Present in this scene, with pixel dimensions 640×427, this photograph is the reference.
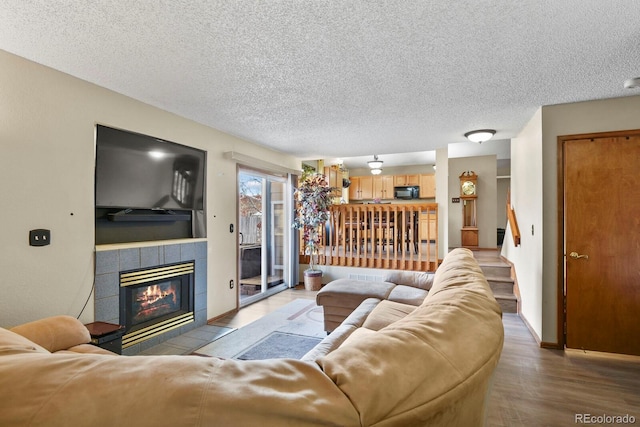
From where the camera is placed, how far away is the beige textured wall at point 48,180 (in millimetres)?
2168

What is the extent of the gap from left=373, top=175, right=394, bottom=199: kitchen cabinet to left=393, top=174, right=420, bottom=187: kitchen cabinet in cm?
14

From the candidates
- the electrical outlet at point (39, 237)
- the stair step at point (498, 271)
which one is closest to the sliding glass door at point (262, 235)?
the electrical outlet at point (39, 237)

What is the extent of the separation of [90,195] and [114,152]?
436mm

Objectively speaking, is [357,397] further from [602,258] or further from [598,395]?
[602,258]

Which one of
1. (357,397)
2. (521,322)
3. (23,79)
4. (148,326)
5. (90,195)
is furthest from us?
(521,322)

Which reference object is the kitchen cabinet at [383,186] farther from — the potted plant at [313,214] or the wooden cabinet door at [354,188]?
the potted plant at [313,214]

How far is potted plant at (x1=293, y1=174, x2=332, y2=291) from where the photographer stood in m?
5.62

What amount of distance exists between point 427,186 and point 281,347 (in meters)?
7.08

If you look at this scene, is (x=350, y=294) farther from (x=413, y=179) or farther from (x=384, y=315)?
(x=413, y=179)

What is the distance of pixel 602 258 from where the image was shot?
9.82 ft

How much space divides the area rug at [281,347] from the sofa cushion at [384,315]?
3.05 feet

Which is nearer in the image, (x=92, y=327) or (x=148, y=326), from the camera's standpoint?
(x=92, y=327)

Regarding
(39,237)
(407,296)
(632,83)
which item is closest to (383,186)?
(407,296)

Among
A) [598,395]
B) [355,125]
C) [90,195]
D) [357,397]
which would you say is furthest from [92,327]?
[598,395]
